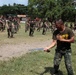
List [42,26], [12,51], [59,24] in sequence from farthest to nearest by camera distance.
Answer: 1. [42,26]
2. [12,51]
3. [59,24]

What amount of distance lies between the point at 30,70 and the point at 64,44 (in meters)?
2.15

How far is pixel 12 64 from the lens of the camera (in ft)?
39.7

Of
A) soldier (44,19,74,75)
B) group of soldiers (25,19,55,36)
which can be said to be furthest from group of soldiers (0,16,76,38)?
soldier (44,19,74,75)

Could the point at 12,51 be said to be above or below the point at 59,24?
below

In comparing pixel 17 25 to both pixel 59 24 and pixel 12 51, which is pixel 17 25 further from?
pixel 59 24

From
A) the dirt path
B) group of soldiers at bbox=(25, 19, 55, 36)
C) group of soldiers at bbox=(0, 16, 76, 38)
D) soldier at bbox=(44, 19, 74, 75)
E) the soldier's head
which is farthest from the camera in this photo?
group of soldiers at bbox=(25, 19, 55, 36)

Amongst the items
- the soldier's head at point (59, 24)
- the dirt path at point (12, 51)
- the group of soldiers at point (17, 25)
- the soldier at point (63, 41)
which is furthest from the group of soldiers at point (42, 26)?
the soldier's head at point (59, 24)

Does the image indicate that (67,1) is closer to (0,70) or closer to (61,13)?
(61,13)

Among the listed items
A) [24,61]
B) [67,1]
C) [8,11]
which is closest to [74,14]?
[67,1]

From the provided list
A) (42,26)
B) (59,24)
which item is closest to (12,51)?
(59,24)

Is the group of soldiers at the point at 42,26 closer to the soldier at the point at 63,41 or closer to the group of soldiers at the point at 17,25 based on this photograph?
the group of soldiers at the point at 17,25

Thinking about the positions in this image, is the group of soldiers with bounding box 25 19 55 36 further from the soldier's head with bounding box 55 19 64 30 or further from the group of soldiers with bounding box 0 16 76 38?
the soldier's head with bounding box 55 19 64 30

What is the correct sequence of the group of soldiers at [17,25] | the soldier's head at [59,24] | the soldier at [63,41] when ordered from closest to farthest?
1. the soldier's head at [59,24]
2. the soldier at [63,41]
3. the group of soldiers at [17,25]

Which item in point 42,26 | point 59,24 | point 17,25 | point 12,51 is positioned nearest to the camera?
point 59,24
